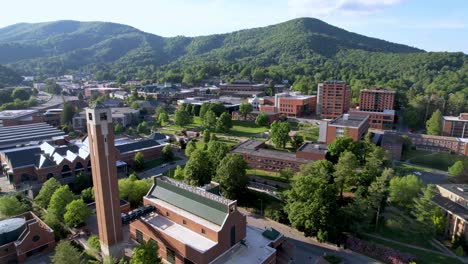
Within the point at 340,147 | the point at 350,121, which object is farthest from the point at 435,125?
the point at 340,147

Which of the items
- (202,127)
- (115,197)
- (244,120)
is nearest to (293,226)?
(115,197)

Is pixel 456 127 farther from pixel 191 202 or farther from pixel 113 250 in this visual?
pixel 113 250

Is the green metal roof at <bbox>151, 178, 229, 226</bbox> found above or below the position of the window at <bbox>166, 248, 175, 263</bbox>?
above

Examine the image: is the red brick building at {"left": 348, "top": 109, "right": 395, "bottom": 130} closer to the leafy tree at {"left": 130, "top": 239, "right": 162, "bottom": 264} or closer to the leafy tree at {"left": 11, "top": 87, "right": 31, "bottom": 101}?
the leafy tree at {"left": 130, "top": 239, "right": 162, "bottom": 264}

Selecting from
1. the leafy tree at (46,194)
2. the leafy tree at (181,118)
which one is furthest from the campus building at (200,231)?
the leafy tree at (181,118)

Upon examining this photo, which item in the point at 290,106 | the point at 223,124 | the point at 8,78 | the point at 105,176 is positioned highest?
the point at 8,78

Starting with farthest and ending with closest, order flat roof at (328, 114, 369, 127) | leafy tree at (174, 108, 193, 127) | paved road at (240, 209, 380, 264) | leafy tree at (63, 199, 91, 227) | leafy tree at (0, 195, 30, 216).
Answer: leafy tree at (174, 108, 193, 127), flat roof at (328, 114, 369, 127), leafy tree at (0, 195, 30, 216), leafy tree at (63, 199, 91, 227), paved road at (240, 209, 380, 264)

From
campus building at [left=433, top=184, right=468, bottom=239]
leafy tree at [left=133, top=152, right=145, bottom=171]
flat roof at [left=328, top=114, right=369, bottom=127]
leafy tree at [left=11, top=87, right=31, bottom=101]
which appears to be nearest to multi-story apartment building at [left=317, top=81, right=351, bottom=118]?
flat roof at [left=328, top=114, right=369, bottom=127]

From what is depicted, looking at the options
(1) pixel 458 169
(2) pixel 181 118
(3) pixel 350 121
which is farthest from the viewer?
(2) pixel 181 118
